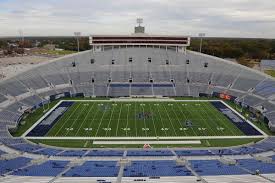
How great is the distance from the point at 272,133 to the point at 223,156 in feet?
36.9

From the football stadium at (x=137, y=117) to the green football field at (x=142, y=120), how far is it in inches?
4.5

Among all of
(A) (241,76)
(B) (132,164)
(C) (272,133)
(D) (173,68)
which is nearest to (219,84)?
(A) (241,76)

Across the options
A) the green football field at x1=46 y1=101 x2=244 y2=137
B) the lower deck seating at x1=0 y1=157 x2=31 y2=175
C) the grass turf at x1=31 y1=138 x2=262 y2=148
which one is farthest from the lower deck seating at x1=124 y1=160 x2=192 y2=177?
the green football field at x1=46 y1=101 x2=244 y2=137

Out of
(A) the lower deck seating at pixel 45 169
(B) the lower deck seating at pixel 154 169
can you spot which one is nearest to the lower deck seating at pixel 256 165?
(B) the lower deck seating at pixel 154 169

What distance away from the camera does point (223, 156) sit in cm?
2647

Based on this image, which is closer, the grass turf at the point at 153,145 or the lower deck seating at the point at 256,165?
the lower deck seating at the point at 256,165

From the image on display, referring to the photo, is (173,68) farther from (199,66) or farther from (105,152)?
(105,152)

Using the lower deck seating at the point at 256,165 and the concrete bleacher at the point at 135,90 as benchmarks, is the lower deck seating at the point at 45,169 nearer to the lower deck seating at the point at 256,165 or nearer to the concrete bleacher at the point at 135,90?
the concrete bleacher at the point at 135,90

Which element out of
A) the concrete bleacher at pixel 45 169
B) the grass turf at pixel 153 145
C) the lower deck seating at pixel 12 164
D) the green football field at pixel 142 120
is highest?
the concrete bleacher at pixel 45 169

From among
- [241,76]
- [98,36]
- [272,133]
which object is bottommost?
[272,133]

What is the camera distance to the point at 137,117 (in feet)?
129

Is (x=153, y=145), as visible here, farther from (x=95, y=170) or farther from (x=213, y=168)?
(x=95, y=170)

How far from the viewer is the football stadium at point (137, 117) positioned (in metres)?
23.1

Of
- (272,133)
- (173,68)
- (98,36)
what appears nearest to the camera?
(272,133)
